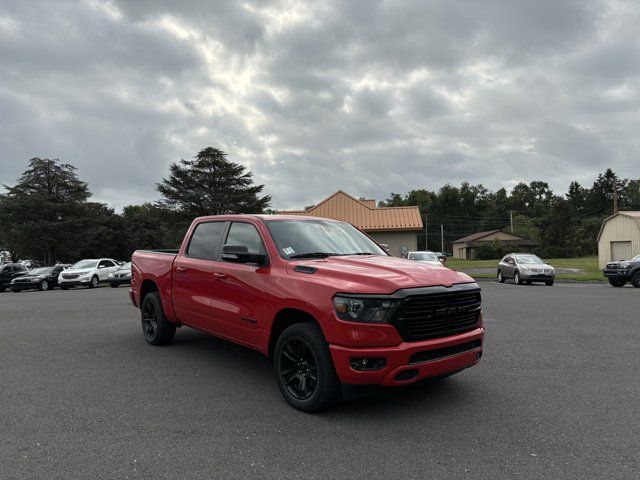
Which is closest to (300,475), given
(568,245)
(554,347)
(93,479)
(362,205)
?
(93,479)

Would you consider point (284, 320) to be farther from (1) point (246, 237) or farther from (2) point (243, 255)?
(1) point (246, 237)

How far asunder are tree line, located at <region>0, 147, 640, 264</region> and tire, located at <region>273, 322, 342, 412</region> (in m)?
39.6

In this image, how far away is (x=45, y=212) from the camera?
39.2 meters

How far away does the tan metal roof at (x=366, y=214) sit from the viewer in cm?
3506

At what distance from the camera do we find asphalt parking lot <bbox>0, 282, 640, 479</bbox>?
3316mm

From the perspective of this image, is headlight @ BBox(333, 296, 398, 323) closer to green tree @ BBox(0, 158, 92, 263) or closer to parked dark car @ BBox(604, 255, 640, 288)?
parked dark car @ BBox(604, 255, 640, 288)

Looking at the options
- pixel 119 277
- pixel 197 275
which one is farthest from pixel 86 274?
pixel 197 275

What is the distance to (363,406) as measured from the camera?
4.51 metres

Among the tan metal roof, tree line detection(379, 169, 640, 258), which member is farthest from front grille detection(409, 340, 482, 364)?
tree line detection(379, 169, 640, 258)

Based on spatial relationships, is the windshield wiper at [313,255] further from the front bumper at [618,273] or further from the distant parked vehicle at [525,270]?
the distant parked vehicle at [525,270]

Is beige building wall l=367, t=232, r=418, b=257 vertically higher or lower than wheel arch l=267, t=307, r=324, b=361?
higher

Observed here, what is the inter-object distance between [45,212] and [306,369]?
136 feet

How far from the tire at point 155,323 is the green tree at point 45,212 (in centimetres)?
3583

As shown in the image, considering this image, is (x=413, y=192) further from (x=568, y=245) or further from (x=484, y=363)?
(x=484, y=363)
